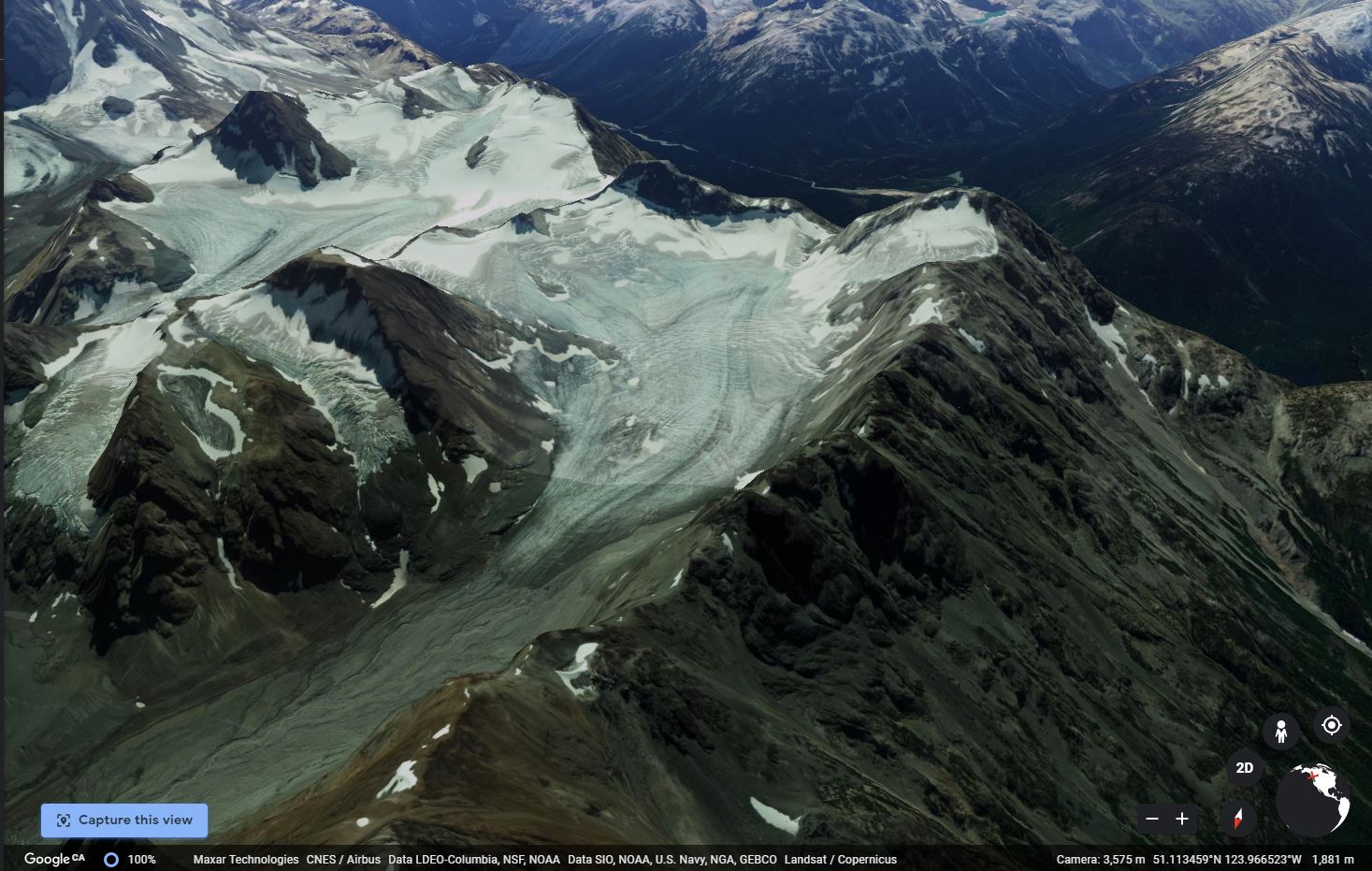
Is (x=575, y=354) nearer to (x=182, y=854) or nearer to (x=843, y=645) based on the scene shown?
(x=843, y=645)

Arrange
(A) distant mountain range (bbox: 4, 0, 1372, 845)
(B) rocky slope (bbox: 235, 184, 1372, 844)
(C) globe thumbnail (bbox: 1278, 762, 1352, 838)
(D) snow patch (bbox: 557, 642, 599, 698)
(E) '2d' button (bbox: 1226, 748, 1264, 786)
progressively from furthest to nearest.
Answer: (E) '2d' button (bbox: 1226, 748, 1264, 786), (C) globe thumbnail (bbox: 1278, 762, 1352, 838), (D) snow patch (bbox: 557, 642, 599, 698), (A) distant mountain range (bbox: 4, 0, 1372, 845), (B) rocky slope (bbox: 235, 184, 1372, 844)

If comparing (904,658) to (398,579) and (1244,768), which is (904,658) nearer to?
(1244,768)

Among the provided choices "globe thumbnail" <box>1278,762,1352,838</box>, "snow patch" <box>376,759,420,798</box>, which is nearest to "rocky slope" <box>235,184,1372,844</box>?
"snow patch" <box>376,759,420,798</box>

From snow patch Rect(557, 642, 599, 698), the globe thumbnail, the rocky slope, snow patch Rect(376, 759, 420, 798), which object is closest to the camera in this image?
snow patch Rect(376, 759, 420, 798)

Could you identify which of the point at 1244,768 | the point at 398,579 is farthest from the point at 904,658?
the point at 398,579

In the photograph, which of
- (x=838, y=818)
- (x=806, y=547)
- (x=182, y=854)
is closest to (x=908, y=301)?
(x=806, y=547)

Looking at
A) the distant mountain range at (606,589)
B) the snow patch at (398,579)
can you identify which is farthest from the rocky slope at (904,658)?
the snow patch at (398,579)

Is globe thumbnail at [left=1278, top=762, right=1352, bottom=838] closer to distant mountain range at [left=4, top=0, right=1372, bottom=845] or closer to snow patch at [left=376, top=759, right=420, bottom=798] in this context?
distant mountain range at [left=4, top=0, right=1372, bottom=845]

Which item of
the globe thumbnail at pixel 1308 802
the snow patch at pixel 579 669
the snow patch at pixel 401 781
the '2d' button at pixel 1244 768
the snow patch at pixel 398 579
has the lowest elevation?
the '2d' button at pixel 1244 768

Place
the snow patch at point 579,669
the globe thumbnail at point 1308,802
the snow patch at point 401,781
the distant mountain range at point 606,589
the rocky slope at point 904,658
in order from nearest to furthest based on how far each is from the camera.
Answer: the snow patch at point 401,781 → the rocky slope at point 904,658 → the distant mountain range at point 606,589 → the snow patch at point 579,669 → the globe thumbnail at point 1308,802

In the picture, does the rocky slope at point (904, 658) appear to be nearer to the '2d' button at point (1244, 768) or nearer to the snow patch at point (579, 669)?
the snow patch at point (579, 669)

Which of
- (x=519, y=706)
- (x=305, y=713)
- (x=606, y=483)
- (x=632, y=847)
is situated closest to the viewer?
(x=632, y=847)
